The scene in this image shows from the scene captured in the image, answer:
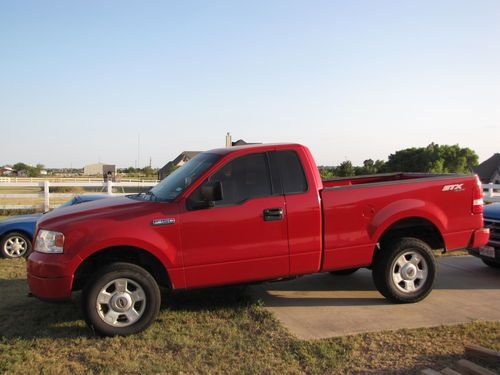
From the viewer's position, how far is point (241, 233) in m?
5.16

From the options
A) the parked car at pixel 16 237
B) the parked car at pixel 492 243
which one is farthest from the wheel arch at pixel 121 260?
the parked car at pixel 492 243

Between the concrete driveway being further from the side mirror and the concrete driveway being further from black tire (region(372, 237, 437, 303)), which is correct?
the side mirror

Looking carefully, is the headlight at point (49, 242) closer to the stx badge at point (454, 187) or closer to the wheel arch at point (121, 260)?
the wheel arch at point (121, 260)

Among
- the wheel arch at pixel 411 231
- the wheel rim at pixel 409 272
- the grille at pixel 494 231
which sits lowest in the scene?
the wheel rim at pixel 409 272

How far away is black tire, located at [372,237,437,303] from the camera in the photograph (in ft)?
18.8

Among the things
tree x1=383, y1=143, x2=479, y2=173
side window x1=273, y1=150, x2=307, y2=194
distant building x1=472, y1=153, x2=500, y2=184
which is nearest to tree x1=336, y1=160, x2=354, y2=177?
tree x1=383, y1=143, x2=479, y2=173

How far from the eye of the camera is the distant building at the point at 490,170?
65.1 m

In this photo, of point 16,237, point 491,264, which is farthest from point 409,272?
point 16,237

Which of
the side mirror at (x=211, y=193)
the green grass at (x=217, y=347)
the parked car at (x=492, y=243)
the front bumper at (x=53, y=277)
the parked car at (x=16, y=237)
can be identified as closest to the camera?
the green grass at (x=217, y=347)

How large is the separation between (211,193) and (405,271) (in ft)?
8.45

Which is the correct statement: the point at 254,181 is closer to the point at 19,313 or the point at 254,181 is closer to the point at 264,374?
the point at 264,374

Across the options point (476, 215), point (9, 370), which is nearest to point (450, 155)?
point (476, 215)

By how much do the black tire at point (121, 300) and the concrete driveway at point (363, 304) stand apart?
1.46 m

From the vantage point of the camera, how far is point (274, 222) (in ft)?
17.2
